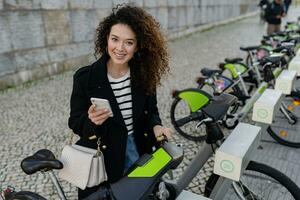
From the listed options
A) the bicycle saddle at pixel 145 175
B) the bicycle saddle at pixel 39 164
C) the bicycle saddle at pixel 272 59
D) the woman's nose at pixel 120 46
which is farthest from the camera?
the bicycle saddle at pixel 272 59

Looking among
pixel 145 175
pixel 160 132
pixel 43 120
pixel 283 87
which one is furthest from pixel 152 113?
pixel 43 120

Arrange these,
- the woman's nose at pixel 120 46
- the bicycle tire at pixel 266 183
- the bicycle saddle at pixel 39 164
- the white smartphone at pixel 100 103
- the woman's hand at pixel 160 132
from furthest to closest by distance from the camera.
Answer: the bicycle tire at pixel 266 183
the woman's hand at pixel 160 132
the woman's nose at pixel 120 46
the bicycle saddle at pixel 39 164
the white smartphone at pixel 100 103

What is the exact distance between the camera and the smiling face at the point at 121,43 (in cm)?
195

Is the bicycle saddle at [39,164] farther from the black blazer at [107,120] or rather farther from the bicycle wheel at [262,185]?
the bicycle wheel at [262,185]

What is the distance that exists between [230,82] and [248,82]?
0.99 metres

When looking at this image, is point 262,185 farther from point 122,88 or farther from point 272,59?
point 272,59

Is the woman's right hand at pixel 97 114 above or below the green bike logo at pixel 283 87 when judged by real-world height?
above

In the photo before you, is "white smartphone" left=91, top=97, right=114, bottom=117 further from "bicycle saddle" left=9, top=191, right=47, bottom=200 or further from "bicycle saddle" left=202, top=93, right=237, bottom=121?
"bicycle saddle" left=202, top=93, right=237, bottom=121

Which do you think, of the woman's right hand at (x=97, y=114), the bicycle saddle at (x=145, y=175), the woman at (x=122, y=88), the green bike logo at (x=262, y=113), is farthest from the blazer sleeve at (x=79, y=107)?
the green bike logo at (x=262, y=113)

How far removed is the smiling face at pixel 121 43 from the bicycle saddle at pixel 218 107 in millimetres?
693

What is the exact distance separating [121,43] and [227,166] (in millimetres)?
1050

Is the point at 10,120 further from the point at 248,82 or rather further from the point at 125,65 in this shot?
the point at 248,82

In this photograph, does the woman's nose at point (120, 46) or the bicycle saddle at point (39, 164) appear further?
the woman's nose at point (120, 46)

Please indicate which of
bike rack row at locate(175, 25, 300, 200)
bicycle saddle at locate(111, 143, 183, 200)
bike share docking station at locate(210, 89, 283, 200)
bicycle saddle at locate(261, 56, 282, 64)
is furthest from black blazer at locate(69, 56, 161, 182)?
bicycle saddle at locate(261, 56, 282, 64)
